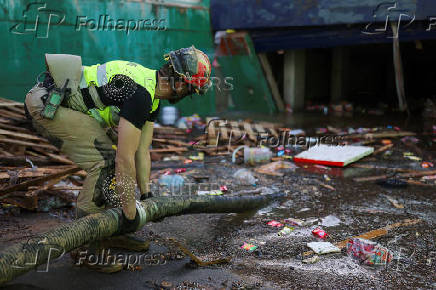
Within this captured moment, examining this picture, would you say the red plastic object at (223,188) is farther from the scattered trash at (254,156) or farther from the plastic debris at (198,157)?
the plastic debris at (198,157)

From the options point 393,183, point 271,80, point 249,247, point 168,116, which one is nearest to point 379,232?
point 249,247

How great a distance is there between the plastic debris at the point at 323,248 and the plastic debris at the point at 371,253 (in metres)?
0.21

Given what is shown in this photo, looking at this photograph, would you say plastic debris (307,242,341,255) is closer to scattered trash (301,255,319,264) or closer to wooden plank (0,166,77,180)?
scattered trash (301,255,319,264)

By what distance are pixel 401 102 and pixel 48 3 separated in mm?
9073

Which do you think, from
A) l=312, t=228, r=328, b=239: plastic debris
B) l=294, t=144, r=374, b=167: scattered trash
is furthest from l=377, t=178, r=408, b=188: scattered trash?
l=312, t=228, r=328, b=239: plastic debris

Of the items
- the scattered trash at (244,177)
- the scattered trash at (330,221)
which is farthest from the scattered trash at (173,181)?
the scattered trash at (330,221)

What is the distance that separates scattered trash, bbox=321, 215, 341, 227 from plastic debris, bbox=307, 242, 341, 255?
0.57 m

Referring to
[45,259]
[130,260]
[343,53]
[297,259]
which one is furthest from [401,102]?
[45,259]

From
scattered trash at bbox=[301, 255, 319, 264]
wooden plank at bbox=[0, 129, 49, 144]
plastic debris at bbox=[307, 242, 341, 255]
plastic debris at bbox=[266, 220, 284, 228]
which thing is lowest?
scattered trash at bbox=[301, 255, 319, 264]

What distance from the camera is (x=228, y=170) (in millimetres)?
6703

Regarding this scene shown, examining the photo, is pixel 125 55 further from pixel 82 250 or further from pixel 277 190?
pixel 82 250

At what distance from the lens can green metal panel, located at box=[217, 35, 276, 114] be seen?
12.4 m

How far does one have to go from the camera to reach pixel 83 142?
128 inches

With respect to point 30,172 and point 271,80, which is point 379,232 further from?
point 271,80
